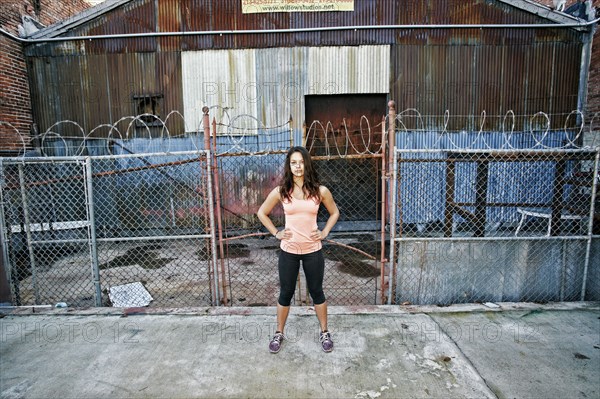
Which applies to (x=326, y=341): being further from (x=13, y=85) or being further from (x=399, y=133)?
(x=13, y=85)

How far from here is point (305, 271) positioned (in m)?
3.44

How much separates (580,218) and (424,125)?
5424mm

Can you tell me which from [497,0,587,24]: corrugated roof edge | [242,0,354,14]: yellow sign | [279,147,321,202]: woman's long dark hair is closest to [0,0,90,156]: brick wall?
[242,0,354,14]: yellow sign

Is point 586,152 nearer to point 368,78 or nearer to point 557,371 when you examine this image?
point 557,371

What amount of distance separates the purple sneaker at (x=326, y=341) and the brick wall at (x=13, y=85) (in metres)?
8.53

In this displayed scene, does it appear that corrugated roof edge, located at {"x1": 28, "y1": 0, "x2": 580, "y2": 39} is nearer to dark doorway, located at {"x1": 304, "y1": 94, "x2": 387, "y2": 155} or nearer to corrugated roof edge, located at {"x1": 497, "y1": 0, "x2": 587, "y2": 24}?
corrugated roof edge, located at {"x1": 497, "y1": 0, "x2": 587, "y2": 24}

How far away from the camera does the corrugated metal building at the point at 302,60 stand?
29.6ft

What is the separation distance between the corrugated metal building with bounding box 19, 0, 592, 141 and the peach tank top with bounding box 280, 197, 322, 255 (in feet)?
20.9

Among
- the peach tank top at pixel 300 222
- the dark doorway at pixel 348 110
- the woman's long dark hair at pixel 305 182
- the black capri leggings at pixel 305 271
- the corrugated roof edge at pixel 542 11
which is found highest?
the corrugated roof edge at pixel 542 11

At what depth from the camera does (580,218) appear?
4.44m

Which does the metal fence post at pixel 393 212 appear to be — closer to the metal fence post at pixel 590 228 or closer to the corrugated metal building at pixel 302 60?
the metal fence post at pixel 590 228

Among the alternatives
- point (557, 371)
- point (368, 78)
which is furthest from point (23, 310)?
point (368, 78)

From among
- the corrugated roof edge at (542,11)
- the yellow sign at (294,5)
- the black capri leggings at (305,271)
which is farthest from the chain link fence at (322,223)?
the corrugated roof edge at (542,11)

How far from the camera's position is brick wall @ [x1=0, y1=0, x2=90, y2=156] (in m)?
8.44
